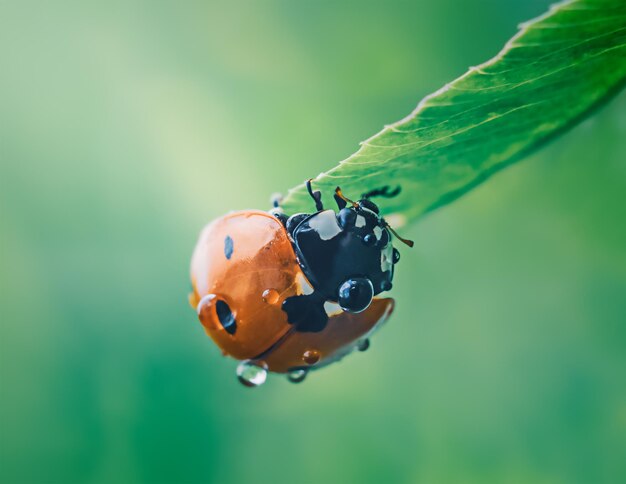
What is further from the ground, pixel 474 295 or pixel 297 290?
pixel 297 290

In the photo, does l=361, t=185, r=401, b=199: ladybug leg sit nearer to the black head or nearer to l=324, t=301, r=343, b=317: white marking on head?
the black head

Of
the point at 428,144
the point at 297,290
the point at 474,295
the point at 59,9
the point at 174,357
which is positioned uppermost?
the point at 59,9

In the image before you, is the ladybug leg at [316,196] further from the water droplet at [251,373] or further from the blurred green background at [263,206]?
the blurred green background at [263,206]

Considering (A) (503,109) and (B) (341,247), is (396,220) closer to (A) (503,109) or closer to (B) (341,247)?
(B) (341,247)

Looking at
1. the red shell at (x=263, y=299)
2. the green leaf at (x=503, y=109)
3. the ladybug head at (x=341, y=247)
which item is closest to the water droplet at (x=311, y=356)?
the red shell at (x=263, y=299)

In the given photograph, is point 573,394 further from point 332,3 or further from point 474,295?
point 332,3

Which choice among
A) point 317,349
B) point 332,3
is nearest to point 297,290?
point 317,349
